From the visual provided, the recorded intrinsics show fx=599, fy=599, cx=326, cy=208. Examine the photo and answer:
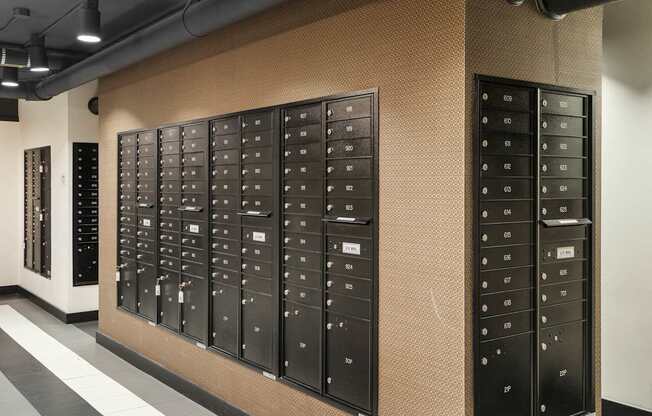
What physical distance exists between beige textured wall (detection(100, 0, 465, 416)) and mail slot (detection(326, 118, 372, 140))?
4.6 inches

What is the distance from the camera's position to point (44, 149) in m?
7.50

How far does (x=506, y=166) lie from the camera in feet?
8.55

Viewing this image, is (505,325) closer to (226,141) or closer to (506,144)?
(506,144)

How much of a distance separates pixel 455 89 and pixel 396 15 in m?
0.53

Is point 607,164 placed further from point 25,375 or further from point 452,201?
point 25,375

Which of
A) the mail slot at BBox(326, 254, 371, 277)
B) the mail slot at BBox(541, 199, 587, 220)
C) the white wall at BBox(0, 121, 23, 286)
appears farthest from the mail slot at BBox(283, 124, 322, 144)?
the white wall at BBox(0, 121, 23, 286)

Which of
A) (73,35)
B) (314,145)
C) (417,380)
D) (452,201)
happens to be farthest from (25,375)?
(452,201)

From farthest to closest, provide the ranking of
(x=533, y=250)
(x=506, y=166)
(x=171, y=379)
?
(x=171, y=379) < (x=533, y=250) < (x=506, y=166)

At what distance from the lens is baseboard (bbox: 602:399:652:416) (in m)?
3.72

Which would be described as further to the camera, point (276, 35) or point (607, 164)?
point (607, 164)

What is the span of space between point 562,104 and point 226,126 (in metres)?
2.17

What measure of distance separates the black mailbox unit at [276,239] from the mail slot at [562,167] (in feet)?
2.57

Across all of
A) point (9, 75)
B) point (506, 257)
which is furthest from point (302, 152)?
point (9, 75)

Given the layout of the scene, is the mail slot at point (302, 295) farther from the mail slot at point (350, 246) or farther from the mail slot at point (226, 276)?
the mail slot at point (226, 276)
